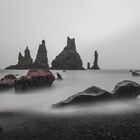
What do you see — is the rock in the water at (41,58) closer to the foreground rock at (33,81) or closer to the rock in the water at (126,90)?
the foreground rock at (33,81)

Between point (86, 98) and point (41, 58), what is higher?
point (41, 58)

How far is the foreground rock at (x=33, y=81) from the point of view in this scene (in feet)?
75.0

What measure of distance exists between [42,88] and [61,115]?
14.0 meters

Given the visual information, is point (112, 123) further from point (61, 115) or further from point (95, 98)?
point (95, 98)

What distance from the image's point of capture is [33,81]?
24.5 meters

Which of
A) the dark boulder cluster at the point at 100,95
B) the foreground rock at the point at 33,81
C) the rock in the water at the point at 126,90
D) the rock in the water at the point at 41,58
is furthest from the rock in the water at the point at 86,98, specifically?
the rock in the water at the point at 41,58

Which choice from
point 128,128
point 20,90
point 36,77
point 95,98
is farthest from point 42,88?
point 128,128

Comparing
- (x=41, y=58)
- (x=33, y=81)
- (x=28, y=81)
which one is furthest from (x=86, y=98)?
(x=41, y=58)

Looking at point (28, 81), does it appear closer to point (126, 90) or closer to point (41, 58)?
point (126, 90)

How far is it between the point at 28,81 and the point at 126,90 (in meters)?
12.9

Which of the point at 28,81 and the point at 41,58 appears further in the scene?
the point at 41,58

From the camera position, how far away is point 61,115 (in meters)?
12.1

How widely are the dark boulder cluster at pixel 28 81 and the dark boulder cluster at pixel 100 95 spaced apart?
962 centimetres

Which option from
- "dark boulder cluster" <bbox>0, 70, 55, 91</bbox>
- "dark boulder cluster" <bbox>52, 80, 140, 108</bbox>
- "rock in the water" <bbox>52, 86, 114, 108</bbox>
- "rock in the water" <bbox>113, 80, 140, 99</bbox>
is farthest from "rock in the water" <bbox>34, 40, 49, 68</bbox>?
"rock in the water" <bbox>52, 86, 114, 108</bbox>
